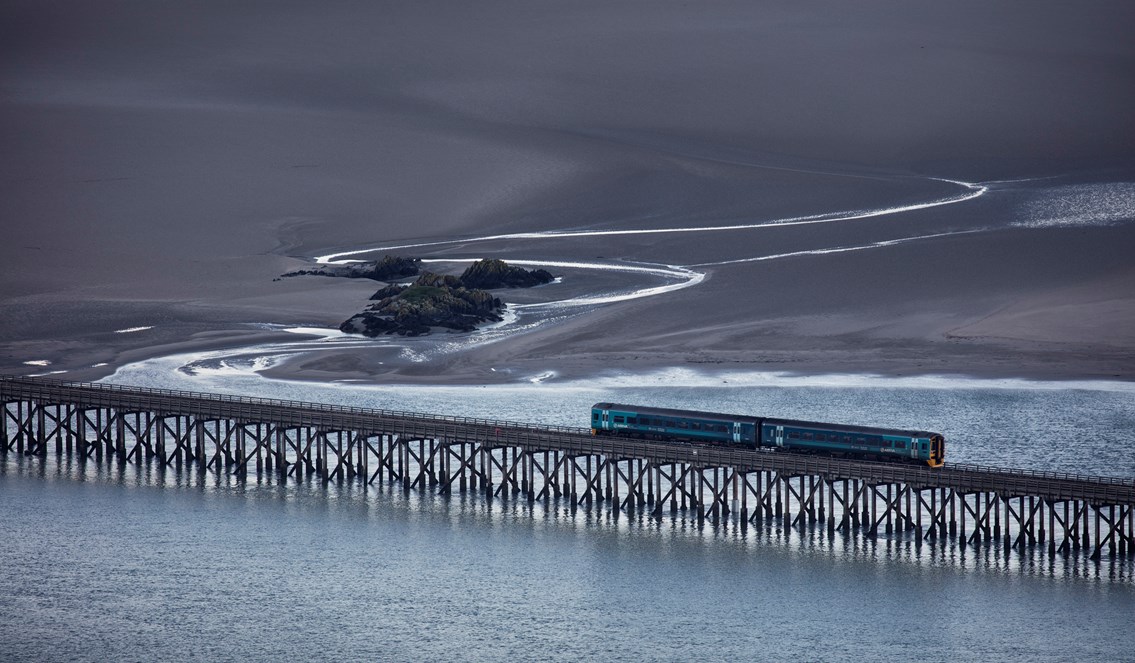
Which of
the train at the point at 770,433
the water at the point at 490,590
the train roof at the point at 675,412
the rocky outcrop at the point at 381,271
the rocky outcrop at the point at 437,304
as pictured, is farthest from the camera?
the rocky outcrop at the point at 381,271

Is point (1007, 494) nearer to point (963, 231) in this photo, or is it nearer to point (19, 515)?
point (19, 515)

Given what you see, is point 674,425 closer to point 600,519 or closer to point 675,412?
point 675,412

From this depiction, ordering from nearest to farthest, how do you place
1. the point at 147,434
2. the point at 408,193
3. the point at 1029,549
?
the point at 1029,549 → the point at 147,434 → the point at 408,193

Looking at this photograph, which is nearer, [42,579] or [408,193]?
[42,579]

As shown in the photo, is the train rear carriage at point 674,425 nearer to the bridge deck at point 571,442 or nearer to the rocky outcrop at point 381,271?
the bridge deck at point 571,442

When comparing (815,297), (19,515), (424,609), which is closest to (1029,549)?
(424,609)

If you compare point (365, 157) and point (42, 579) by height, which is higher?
point (365, 157)

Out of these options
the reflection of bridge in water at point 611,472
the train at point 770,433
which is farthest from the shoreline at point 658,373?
the train at point 770,433

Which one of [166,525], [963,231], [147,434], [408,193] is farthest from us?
[408,193]
